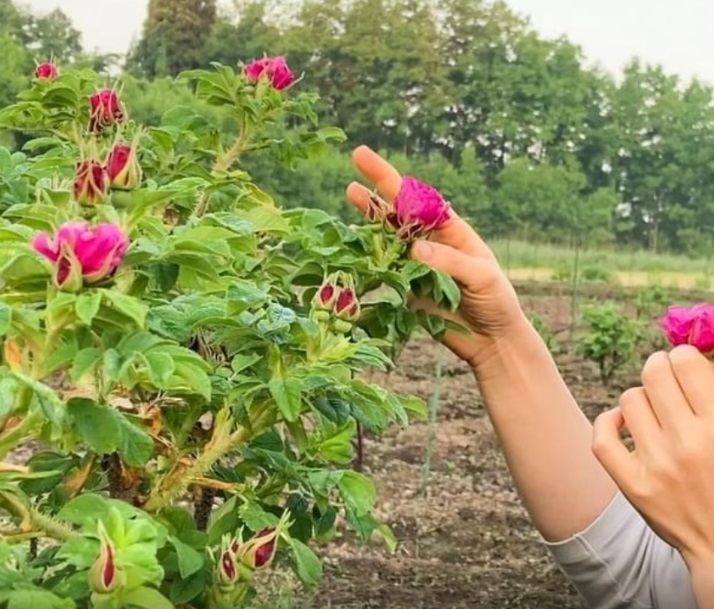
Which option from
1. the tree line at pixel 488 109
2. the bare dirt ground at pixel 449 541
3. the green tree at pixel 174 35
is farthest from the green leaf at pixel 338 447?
the green tree at pixel 174 35

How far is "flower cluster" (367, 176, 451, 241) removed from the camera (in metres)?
0.76

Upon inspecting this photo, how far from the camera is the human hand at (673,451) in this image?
28.2 inches

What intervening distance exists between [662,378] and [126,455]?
0.35 meters

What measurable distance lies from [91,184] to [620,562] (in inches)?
28.0

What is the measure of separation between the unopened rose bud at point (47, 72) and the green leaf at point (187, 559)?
477 mm

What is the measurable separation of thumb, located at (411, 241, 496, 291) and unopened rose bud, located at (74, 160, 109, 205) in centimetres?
24

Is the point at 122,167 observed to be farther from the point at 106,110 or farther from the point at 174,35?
the point at 174,35

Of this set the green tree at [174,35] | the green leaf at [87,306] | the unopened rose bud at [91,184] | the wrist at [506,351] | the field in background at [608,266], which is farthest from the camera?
the field in background at [608,266]

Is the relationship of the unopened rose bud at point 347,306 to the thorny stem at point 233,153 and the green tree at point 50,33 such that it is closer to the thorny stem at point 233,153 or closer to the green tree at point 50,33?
the thorny stem at point 233,153

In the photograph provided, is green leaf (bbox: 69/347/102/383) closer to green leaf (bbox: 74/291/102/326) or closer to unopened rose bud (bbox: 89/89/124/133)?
green leaf (bbox: 74/291/102/326)

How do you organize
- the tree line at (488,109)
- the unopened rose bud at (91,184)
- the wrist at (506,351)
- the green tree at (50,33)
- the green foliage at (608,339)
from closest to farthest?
1. the unopened rose bud at (91,184)
2. the wrist at (506,351)
3. the green foliage at (608,339)
4. the green tree at (50,33)
5. the tree line at (488,109)

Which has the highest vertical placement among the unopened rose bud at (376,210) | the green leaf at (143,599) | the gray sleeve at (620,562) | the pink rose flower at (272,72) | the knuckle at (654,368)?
the pink rose flower at (272,72)

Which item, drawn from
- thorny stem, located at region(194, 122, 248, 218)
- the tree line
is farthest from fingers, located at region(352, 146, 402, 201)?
the tree line

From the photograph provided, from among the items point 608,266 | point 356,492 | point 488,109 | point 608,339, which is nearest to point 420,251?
point 356,492
